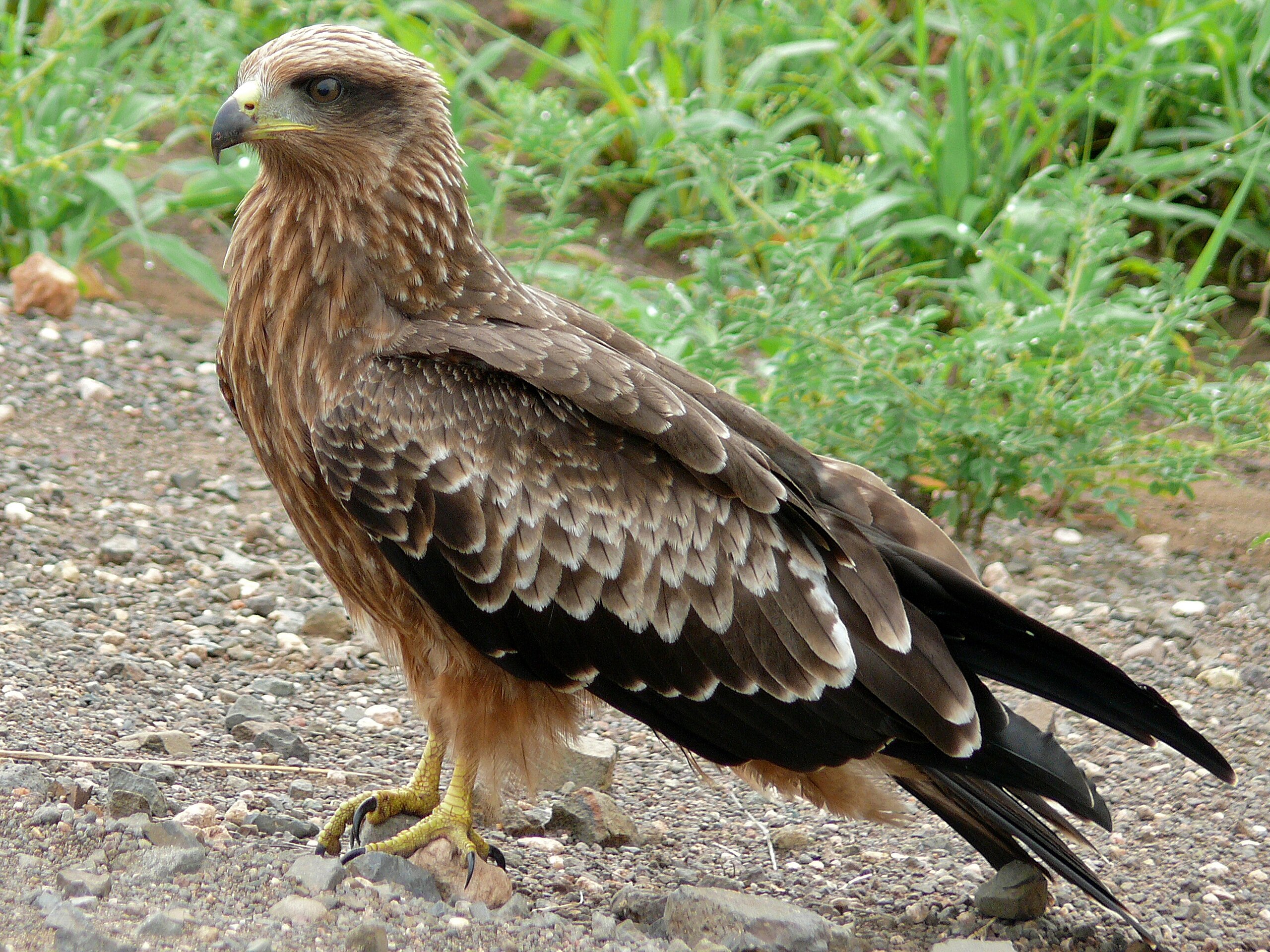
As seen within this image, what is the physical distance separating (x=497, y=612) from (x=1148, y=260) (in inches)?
193

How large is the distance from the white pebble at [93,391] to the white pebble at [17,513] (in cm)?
96

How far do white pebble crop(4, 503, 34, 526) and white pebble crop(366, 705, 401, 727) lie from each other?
1445 mm

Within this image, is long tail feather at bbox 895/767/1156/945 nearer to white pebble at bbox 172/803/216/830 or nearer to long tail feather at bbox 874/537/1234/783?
long tail feather at bbox 874/537/1234/783

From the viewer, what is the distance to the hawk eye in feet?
11.1

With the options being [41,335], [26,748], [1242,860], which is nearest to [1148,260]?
[1242,860]

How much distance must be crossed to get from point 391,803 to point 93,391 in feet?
9.61

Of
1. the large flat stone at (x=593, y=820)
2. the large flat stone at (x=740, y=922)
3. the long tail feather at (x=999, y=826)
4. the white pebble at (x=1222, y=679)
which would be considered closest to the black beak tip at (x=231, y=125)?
the large flat stone at (x=593, y=820)

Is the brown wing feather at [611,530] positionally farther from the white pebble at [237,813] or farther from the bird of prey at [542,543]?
the white pebble at [237,813]

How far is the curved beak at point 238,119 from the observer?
3316 mm

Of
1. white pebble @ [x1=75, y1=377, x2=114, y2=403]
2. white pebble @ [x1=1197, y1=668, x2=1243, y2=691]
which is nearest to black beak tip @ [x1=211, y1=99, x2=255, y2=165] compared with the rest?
white pebble @ [x1=75, y1=377, x2=114, y2=403]

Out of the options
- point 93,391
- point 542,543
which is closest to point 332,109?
point 542,543

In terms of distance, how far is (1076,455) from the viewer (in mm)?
5109

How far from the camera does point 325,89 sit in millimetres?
3402

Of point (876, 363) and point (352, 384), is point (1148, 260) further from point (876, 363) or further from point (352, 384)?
point (352, 384)
